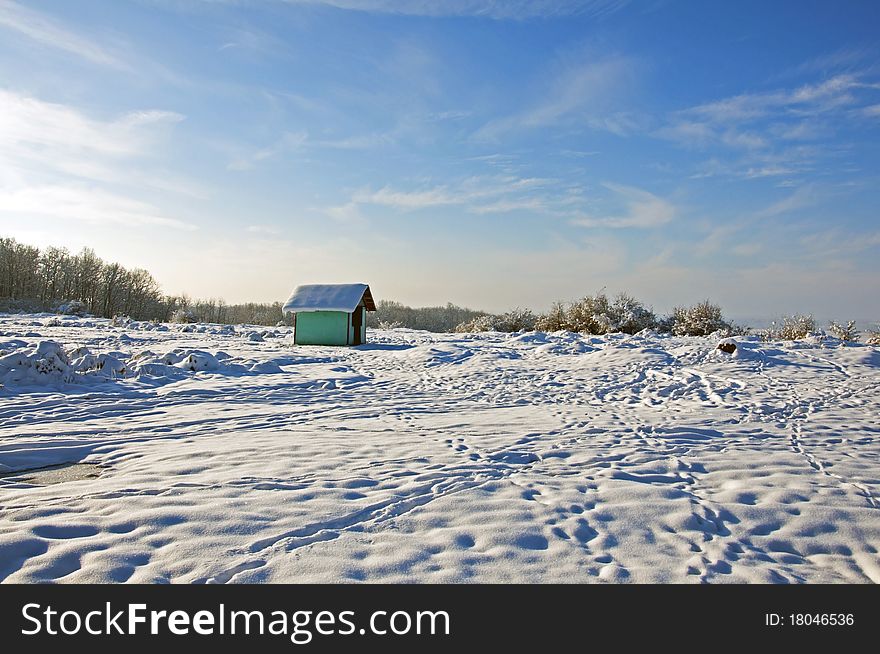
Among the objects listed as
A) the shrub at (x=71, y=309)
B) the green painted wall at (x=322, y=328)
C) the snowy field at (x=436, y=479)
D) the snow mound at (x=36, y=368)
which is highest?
the shrub at (x=71, y=309)

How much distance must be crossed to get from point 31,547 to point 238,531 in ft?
4.05

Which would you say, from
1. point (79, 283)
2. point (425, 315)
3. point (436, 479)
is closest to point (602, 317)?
point (436, 479)

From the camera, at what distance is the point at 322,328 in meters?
21.9

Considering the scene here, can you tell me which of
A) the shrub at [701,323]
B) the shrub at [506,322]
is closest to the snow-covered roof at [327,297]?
the shrub at [506,322]

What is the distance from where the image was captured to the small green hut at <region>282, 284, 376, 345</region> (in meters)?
21.7

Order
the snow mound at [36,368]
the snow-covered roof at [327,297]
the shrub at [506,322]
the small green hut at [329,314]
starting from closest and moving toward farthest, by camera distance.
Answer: the snow mound at [36,368] → the snow-covered roof at [327,297] → the small green hut at [329,314] → the shrub at [506,322]

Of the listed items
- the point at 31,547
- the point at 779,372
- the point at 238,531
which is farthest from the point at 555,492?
the point at 779,372

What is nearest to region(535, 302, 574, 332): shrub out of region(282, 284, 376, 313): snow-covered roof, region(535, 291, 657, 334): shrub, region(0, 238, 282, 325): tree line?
region(535, 291, 657, 334): shrub

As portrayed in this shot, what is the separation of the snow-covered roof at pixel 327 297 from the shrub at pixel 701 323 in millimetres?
14628

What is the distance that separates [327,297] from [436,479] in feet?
58.9

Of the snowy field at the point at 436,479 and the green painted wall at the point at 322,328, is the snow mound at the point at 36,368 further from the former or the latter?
the green painted wall at the point at 322,328

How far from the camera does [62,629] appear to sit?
2.59 m

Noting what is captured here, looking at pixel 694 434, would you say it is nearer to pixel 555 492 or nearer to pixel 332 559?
pixel 555 492

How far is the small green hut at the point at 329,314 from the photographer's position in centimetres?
2167
